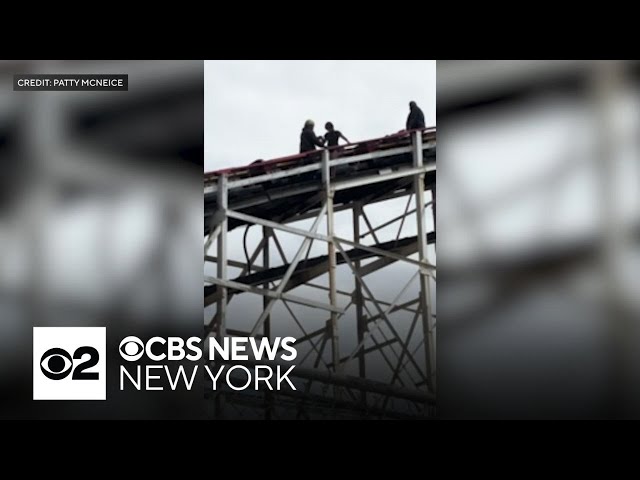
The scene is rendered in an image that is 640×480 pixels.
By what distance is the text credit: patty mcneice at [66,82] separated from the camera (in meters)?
13.0

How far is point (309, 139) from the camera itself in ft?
44.3

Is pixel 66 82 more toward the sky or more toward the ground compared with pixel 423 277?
more toward the sky

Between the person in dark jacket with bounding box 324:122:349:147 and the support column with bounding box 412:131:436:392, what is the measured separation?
807mm

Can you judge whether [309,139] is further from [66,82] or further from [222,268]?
[66,82]

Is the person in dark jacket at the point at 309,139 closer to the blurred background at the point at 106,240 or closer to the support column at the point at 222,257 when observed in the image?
the support column at the point at 222,257

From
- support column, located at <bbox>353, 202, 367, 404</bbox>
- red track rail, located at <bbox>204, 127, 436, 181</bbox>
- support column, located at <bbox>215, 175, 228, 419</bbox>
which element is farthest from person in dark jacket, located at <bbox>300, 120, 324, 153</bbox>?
support column, located at <bbox>353, 202, 367, 404</bbox>

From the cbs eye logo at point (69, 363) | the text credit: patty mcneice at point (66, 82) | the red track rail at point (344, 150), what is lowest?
the cbs eye logo at point (69, 363)

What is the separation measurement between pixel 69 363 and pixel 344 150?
354 cm

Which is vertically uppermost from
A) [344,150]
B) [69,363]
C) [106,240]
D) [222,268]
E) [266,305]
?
[344,150]

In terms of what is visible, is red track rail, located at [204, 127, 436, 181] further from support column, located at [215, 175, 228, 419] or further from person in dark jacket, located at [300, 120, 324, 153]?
support column, located at [215, 175, 228, 419]

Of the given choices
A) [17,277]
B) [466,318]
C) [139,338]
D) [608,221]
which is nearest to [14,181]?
[17,277]

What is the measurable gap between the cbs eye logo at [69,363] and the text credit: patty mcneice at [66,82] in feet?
7.73

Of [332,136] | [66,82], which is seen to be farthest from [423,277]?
[66,82]

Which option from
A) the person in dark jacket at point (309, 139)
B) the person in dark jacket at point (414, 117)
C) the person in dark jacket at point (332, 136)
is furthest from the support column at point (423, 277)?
the person in dark jacket at point (309, 139)
